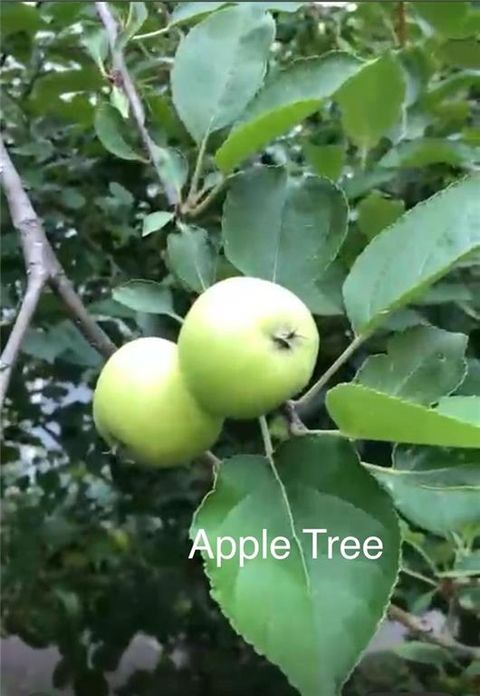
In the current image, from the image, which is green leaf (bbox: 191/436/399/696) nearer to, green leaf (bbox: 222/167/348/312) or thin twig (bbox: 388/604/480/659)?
green leaf (bbox: 222/167/348/312)

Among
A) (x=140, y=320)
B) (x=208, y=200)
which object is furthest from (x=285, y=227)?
(x=140, y=320)

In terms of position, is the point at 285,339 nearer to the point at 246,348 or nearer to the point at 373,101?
the point at 246,348

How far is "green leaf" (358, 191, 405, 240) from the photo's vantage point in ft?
2.01

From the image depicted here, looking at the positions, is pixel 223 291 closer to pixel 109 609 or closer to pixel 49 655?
pixel 109 609

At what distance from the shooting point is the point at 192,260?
517 mm

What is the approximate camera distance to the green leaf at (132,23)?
0.62 metres

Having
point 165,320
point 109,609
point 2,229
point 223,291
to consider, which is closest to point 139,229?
point 2,229

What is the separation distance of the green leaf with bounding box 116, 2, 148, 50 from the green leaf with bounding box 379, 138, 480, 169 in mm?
168

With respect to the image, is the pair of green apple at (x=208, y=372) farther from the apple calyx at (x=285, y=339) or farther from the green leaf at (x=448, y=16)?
the green leaf at (x=448, y=16)

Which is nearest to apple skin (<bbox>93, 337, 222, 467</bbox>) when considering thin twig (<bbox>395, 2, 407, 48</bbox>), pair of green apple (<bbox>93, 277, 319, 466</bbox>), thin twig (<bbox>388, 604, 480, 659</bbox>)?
pair of green apple (<bbox>93, 277, 319, 466</bbox>)

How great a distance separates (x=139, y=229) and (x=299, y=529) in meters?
0.54

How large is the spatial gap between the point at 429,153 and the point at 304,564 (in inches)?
12.1

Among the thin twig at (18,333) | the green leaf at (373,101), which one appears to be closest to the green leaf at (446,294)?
the green leaf at (373,101)

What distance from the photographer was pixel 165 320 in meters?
0.65
